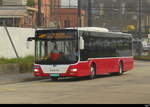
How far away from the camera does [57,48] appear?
2873 cm

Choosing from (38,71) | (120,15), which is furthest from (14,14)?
(120,15)

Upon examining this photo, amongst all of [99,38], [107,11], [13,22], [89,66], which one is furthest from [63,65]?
[107,11]

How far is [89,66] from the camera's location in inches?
1161

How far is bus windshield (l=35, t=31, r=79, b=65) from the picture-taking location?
92.6 ft

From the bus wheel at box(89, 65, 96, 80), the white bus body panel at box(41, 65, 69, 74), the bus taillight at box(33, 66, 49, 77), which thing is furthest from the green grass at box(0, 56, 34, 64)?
the bus wheel at box(89, 65, 96, 80)

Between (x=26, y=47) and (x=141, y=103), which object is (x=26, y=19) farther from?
(x=141, y=103)

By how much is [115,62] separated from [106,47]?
173 cm

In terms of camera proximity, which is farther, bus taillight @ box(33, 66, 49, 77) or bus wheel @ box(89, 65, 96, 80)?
bus wheel @ box(89, 65, 96, 80)

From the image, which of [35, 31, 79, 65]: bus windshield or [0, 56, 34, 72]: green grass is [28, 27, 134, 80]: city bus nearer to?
[35, 31, 79, 65]: bus windshield

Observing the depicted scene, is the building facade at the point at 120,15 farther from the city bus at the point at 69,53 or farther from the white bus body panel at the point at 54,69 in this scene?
the white bus body panel at the point at 54,69

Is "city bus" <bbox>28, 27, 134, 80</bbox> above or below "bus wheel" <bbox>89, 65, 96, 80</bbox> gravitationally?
above

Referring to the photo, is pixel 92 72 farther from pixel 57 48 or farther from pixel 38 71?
pixel 38 71

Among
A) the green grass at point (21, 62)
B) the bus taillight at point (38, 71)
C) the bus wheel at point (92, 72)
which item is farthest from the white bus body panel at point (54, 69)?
the green grass at point (21, 62)

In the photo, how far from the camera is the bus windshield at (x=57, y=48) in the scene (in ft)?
92.6
